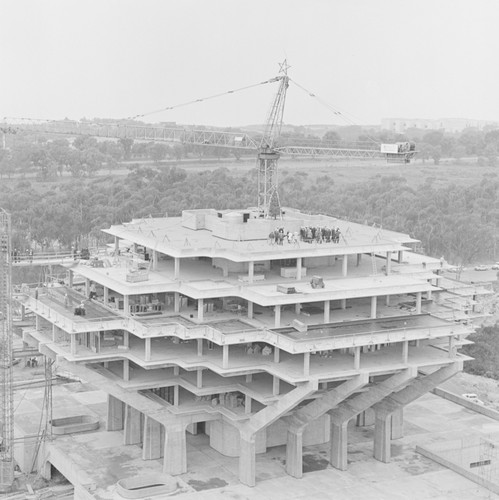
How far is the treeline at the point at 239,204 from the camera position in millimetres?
112125

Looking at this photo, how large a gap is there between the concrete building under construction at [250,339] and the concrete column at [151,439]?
6cm

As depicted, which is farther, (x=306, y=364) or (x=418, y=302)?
(x=418, y=302)

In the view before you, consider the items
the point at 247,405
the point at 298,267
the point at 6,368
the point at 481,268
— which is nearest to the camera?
the point at 247,405

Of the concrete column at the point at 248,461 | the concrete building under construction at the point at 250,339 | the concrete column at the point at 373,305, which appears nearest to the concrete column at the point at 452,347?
the concrete building under construction at the point at 250,339

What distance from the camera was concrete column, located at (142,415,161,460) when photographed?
52469mm

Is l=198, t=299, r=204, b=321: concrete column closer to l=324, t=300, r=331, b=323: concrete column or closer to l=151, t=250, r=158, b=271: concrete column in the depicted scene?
l=151, t=250, r=158, b=271: concrete column

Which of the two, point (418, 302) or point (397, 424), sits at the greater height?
point (418, 302)

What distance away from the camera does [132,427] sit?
179ft

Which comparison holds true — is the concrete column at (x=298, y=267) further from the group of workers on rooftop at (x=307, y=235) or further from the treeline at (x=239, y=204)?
the treeline at (x=239, y=204)

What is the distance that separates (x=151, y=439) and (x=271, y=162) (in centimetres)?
1895

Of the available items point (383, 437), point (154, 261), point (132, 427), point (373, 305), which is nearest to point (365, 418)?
point (383, 437)

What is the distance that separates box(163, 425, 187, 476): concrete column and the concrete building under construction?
6 centimetres

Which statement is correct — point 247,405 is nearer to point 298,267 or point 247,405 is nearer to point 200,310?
point 200,310

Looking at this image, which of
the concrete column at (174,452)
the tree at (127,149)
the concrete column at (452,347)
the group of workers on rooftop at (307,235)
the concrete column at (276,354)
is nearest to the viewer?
the concrete column at (276,354)
